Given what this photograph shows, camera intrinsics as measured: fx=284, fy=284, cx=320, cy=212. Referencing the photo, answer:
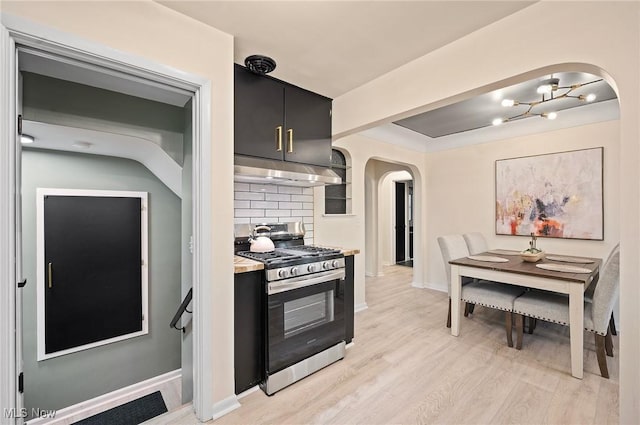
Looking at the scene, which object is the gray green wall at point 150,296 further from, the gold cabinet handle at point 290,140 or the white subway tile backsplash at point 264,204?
the gold cabinet handle at point 290,140

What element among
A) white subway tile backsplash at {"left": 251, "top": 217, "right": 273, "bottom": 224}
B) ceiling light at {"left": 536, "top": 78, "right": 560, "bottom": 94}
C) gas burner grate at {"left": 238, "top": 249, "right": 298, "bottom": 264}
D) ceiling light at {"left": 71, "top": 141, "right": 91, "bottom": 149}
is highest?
ceiling light at {"left": 536, "top": 78, "right": 560, "bottom": 94}

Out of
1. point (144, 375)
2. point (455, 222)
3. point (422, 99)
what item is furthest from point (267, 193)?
point (455, 222)

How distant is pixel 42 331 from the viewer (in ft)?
8.07

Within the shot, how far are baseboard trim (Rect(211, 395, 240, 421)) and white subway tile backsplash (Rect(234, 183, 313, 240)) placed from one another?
1.38 meters

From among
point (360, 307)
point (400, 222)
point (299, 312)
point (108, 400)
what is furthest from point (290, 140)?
point (400, 222)

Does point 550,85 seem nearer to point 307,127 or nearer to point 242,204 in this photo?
point 307,127

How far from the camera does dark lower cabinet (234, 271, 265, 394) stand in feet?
6.37

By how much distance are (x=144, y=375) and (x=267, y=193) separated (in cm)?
223

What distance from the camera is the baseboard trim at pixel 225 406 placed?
1.78m

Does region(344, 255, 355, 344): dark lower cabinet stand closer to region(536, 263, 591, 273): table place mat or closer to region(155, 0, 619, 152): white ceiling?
region(155, 0, 619, 152): white ceiling

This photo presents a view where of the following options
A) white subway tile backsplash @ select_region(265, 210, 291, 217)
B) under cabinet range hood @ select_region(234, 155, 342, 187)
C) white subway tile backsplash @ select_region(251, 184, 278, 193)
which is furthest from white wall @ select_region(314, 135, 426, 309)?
under cabinet range hood @ select_region(234, 155, 342, 187)

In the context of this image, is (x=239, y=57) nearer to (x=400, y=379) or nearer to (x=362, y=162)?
(x=362, y=162)

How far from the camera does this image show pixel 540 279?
244 cm

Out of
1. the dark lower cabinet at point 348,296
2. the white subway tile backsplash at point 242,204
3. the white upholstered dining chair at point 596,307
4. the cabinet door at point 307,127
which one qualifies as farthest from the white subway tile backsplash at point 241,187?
the white upholstered dining chair at point 596,307
